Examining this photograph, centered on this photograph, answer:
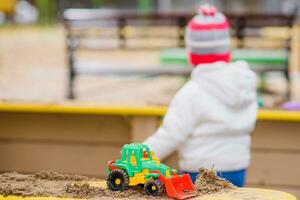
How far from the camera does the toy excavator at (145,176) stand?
9.18 feet

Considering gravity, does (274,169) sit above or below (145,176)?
below

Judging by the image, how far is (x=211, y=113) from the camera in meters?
3.78

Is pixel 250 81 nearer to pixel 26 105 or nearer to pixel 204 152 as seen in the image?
pixel 204 152

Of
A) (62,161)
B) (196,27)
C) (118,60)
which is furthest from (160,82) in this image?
(196,27)

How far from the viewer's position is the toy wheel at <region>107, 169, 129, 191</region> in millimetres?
2871

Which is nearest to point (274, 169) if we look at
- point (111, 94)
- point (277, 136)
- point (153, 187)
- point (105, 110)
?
point (277, 136)

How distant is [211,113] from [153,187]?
3.39 feet

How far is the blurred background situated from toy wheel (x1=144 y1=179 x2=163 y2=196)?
1743mm

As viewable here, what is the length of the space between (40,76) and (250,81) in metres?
6.96

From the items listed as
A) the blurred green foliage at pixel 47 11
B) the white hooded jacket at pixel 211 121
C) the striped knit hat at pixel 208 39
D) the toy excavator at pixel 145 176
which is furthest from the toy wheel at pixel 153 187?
the blurred green foliage at pixel 47 11

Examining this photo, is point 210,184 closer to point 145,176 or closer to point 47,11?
point 145,176

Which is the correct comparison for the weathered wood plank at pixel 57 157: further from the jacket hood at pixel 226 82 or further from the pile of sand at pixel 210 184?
the pile of sand at pixel 210 184

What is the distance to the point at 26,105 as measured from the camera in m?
5.09

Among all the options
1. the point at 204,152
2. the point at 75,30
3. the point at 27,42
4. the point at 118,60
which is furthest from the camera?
the point at 27,42
